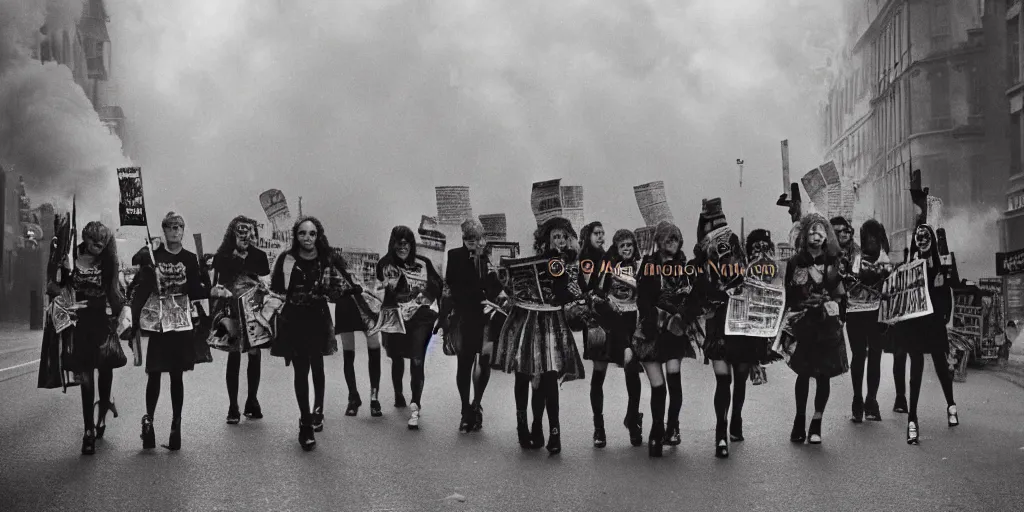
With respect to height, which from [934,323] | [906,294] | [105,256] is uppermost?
[105,256]

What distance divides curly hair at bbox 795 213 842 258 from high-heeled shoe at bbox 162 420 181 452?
16.0ft

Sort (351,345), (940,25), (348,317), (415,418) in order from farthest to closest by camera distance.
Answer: (940,25) < (351,345) < (348,317) < (415,418)

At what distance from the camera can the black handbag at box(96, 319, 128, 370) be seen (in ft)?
26.3

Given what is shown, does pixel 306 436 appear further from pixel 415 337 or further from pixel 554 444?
pixel 415 337

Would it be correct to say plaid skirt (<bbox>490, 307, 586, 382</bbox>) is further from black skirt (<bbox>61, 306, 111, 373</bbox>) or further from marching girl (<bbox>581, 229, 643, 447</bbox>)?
black skirt (<bbox>61, 306, 111, 373</bbox>)

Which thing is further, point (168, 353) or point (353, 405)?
point (353, 405)

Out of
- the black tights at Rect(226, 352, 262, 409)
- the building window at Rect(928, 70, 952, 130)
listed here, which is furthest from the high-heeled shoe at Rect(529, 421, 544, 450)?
the building window at Rect(928, 70, 952, 130)

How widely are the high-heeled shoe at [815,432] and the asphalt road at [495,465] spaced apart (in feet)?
0.44

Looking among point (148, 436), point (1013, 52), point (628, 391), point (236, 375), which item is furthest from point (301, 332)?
point (1013, 52)

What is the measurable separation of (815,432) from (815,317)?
0.87m

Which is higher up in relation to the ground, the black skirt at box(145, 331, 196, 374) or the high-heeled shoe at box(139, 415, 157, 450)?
the black skirt at box(145, 331, 196, 374)

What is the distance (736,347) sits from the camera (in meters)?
7.96

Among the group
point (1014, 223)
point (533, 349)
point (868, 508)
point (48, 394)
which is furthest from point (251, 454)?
point (1014, 223)

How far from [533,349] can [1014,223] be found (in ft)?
64.5
